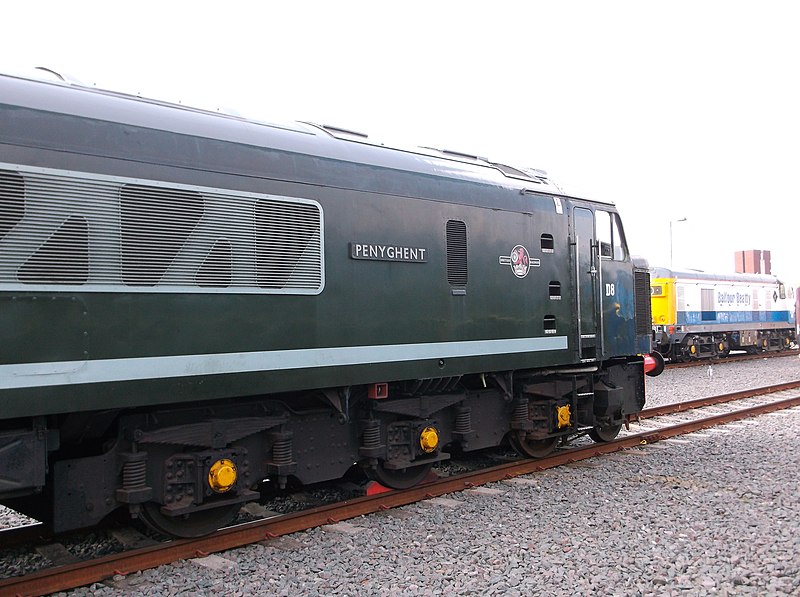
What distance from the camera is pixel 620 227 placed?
403 inches

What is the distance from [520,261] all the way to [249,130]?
369 cm

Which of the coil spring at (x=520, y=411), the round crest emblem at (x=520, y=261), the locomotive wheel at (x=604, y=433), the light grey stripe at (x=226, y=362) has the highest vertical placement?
the round crest emblem at (x=520, y=261)

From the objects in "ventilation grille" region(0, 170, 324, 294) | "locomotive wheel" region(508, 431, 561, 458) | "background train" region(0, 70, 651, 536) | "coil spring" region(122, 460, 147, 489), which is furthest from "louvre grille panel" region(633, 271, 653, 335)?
"coil spring" region(122, 460, 147, 489)

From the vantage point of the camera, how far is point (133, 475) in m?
5.50

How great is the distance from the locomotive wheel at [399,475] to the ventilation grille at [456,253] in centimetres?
210

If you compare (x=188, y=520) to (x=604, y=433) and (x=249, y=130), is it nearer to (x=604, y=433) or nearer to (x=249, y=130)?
(x=249, y=130)

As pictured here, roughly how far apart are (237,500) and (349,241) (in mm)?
2521

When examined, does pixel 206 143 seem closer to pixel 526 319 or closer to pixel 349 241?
pixel 349 241

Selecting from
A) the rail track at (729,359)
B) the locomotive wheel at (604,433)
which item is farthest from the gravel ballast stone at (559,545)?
the rail track at (729,359)

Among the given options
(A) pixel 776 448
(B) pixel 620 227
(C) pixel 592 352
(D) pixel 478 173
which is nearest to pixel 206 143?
(D) pixel 478 173

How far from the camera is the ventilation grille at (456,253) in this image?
761 centimetres

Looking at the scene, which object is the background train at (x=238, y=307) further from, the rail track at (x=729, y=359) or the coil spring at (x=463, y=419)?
the rail track at (x=729, y=359)

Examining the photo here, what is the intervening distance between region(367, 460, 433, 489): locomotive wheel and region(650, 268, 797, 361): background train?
2042 cm

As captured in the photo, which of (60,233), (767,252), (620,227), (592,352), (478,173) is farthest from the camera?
(767,252)
